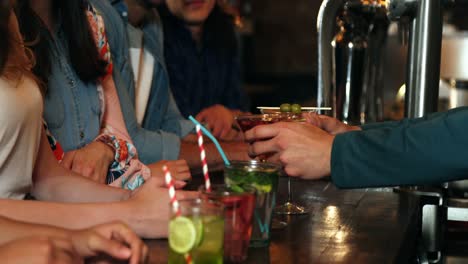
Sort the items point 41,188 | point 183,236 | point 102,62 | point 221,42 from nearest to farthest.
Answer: point 183,236 < point 41,188 < point 102,62 < point 221,42

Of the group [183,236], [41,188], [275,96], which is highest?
[183,236]

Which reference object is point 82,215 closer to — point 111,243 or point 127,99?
point 111,243

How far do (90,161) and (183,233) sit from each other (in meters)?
0.93

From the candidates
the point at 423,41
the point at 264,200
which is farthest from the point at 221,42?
the point at 264,200

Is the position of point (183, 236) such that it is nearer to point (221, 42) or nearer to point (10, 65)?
point (10, 65)

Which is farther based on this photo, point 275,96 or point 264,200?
point 275,96

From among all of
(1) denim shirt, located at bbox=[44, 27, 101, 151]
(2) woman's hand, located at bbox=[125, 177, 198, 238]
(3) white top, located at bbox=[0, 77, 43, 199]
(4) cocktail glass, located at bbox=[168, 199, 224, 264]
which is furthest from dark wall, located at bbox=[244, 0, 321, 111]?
(4) cocktail glass, located at bbox=[168, 199, 224, 264]

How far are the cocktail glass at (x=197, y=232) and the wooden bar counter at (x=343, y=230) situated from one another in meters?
0.12

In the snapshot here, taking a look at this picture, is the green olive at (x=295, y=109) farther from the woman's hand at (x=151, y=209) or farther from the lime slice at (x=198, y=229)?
the lime slice at (x=198, y=229)

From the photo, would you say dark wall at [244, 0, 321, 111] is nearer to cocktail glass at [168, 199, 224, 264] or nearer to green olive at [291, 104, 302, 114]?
green olive at [291, 104, 302, 114]

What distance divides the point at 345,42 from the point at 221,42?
888 millimetres

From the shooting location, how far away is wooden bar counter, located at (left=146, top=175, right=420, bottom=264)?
1.28 meters

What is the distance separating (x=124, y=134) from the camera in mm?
2264

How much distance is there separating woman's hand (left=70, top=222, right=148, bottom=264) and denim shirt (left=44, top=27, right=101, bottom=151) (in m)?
0.93
